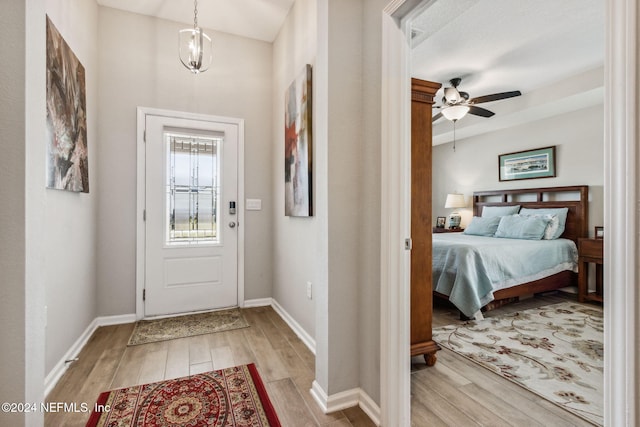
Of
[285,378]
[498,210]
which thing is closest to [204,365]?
[285,378]

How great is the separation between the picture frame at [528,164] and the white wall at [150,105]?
12.7 ft

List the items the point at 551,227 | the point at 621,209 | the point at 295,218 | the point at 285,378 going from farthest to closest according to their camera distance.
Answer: the point at 551,227
the point at 295,218
the point at 285,378
the point at 621,209

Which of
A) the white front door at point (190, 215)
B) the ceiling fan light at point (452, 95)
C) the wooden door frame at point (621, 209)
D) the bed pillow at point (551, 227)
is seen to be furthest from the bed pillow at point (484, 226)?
the wooden door frame at point (621, 209)

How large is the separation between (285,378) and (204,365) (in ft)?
1.99

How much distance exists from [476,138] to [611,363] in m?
5.50

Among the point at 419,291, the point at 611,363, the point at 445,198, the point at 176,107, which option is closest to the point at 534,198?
the point at 445,198

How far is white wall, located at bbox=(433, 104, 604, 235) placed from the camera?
393 cm

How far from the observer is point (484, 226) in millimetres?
4684

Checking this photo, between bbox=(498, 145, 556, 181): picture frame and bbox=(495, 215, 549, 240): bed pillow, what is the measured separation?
762 millimetres

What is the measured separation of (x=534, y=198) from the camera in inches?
183

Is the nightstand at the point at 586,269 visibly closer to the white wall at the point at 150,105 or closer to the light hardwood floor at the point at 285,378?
the light hardwood floor at the point at 285,378

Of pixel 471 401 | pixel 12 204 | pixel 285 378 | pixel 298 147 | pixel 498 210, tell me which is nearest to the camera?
pixel 12 204

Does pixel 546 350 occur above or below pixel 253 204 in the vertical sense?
below

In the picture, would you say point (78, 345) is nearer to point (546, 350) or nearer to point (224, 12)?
point (224, 12)
